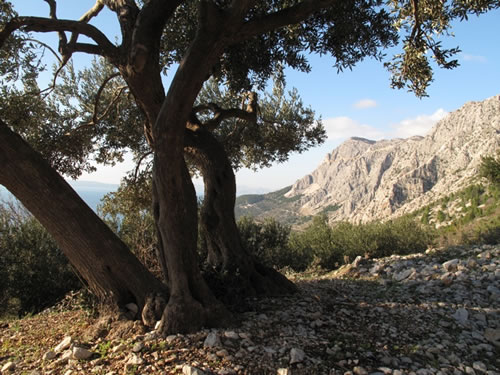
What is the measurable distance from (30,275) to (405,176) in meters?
83.4

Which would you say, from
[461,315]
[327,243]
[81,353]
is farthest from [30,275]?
[461,315]

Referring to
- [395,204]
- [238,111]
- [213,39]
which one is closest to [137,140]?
[238,111]

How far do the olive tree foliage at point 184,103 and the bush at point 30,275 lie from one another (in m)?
5.95

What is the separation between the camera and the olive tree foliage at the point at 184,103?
4.01 metres

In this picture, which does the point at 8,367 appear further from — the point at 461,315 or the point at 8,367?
the point at 461,315

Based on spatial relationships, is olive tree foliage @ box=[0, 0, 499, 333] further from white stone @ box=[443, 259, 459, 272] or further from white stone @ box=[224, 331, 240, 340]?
white stone @ box=[443, 259, 459, 272]

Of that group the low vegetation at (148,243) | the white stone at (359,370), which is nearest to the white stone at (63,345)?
the white stone at (359,370)

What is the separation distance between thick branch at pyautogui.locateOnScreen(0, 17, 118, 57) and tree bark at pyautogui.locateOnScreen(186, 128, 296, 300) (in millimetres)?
1736

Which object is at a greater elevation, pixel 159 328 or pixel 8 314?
pixel 159 328

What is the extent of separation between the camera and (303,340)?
3.80 metres

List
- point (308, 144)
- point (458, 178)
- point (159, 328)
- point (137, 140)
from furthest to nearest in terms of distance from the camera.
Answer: point (458, 178) → point (308, 144) → point (137, 140) → point (159, 328)

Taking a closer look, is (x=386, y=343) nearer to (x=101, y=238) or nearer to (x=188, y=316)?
(x=188, y=316)

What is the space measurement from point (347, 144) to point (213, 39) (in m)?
197

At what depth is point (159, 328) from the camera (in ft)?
12.6
